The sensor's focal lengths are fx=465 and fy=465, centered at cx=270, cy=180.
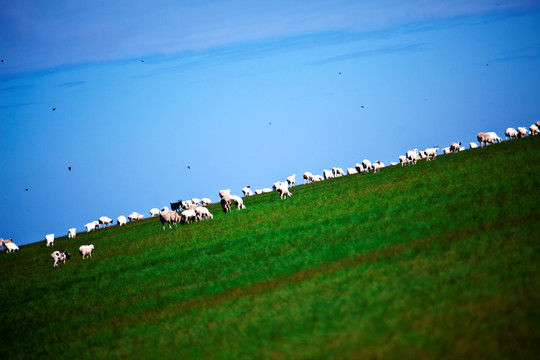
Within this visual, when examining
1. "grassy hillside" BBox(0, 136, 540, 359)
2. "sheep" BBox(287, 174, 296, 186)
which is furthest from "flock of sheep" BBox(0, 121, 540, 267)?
"grassy hillside" BBox(0, 136, 540, 359)

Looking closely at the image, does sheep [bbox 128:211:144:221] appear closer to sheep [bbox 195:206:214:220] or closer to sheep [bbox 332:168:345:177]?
sheep [bbox 332:168:345:177]

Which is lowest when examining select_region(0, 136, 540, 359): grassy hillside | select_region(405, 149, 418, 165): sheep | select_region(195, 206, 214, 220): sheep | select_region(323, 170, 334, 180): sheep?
select_region(0, 136, 540, 359): grassy hillside

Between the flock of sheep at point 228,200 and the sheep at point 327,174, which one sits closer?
the flock of sheep at point 228,200

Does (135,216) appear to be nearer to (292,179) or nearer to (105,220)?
(105,220)

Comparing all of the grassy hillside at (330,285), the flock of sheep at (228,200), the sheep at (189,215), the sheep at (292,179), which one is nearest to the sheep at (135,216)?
the flock of sheep at (228,200)

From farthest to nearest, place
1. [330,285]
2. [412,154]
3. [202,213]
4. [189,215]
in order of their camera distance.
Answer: [412,154], [202,213], [189,215], [330,285]

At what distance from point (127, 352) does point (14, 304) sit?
48.9 ft

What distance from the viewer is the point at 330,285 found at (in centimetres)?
1473

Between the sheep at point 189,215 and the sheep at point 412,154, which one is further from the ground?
the sheep at point 412,154

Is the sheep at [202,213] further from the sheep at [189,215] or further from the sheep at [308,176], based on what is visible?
the sheep at [308,176]

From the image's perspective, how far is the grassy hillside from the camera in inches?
398

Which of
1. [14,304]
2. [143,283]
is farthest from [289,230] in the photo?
[14,304]

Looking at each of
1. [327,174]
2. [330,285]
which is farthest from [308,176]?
[330,285]

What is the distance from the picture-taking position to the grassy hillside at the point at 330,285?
33.2ft
